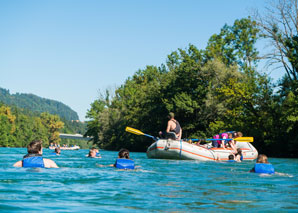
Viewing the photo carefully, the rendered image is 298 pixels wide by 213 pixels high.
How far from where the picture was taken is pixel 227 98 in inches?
1490

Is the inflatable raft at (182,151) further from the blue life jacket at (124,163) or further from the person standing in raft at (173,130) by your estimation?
the blue life jacket at (124,163)

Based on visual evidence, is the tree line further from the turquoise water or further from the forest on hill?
the turquoise water

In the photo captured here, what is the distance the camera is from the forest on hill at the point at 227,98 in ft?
107

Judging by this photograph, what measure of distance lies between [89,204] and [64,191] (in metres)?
1.32

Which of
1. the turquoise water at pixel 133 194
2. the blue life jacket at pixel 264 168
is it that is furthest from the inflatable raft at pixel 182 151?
the turquoise water at pixel 133 194

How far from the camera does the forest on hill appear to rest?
107 feet

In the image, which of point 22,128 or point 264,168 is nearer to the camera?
point 264,168

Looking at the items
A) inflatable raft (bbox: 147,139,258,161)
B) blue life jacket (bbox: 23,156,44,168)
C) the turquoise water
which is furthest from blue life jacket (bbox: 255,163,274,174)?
inflatable raft (bbox: 147,139,258,161)

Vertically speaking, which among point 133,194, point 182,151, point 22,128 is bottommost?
point 133,194

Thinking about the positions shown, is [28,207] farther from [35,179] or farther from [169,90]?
[169,90]

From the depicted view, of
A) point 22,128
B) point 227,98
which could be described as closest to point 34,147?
point 227,98

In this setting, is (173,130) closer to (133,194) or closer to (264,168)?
(264,168)

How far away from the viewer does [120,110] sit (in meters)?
62.4

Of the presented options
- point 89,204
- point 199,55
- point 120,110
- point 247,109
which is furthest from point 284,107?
point 120,110
